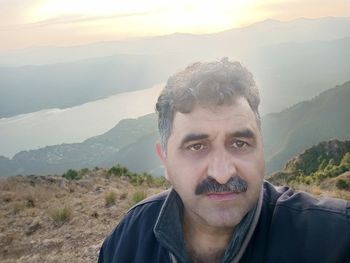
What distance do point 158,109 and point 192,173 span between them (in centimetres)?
34

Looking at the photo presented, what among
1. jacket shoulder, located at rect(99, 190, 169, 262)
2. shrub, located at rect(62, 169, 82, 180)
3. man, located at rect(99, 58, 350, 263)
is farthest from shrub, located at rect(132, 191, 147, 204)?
man, located at rect(99, 58, 350, 263)

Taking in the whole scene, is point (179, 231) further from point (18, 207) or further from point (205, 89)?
point (18, 207)

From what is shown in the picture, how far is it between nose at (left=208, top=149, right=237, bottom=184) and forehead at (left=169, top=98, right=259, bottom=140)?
0.27ft

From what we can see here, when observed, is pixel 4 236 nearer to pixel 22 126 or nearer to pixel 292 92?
pixel 22 126

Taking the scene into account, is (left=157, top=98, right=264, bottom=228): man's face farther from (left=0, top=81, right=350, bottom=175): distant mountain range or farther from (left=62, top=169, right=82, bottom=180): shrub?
(left=0, top=81, right=350, bottom=175): distant mountain range

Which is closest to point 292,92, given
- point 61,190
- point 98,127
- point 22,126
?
point 98,127

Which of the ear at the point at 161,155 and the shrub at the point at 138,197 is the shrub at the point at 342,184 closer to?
the shrub at the point at 138,197

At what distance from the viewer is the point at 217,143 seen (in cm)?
158

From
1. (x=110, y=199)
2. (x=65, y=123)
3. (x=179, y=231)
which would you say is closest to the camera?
(x=179, y=231)

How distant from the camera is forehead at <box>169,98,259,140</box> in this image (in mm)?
1583

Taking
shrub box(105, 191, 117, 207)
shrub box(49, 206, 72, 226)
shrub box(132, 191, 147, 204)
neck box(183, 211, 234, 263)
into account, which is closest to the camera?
neck box(183, 211, 234, 263)

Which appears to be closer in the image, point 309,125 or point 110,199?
point 110,199

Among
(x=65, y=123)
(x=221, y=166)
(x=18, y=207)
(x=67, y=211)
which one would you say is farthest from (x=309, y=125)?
(x=221, y=166)

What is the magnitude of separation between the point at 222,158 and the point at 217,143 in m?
0.06
